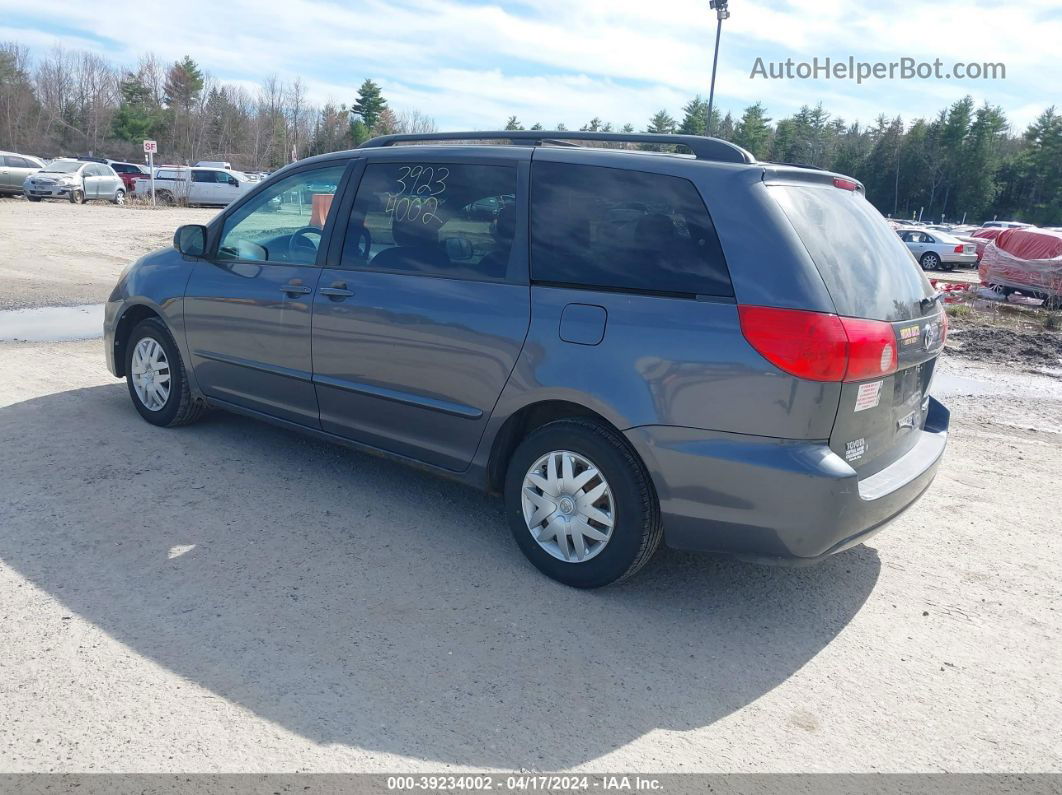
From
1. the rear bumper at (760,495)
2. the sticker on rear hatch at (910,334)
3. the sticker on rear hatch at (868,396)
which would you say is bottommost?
the rear bumper at (760,495)

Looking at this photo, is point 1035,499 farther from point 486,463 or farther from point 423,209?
point 423,209

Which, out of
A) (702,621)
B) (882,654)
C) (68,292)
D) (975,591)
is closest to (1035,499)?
(975,591)

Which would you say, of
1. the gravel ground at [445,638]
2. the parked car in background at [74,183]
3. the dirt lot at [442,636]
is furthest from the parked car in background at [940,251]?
the parked car in background at [74,183]

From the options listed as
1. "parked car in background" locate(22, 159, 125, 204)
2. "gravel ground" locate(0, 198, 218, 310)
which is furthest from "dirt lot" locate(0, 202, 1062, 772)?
"parked car in background" locate(22, 159, 125, 204)

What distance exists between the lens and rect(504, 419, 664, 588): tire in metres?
3.71

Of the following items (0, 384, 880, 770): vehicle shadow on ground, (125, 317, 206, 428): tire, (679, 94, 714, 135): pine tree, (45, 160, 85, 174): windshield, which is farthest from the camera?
(679, 94, 714, 135): pine tree

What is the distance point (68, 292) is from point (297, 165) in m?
8.13

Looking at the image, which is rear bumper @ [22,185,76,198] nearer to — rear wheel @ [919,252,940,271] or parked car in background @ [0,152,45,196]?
parked car in background @ [0,152,45,196]

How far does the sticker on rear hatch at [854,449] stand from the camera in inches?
138

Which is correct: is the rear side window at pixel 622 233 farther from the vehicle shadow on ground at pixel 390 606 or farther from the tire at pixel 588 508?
the vehicle shadow on ground at pixel 390 606

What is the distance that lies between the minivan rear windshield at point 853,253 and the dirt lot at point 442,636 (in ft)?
4.45

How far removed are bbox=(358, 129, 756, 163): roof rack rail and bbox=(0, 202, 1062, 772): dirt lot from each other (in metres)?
1.92

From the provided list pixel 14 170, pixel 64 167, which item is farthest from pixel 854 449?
pixel 14 170

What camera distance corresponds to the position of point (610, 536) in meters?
3.80
